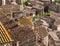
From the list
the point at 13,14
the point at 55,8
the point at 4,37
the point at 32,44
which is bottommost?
the point at 55,8

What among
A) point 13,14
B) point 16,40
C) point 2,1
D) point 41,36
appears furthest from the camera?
point 2,1

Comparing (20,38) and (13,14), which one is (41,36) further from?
(13,14)

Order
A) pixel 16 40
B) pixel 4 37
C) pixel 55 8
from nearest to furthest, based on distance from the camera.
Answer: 1. pixel 4 37
2. pixel 16 40
3. pixel 55 8

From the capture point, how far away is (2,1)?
2309 inches

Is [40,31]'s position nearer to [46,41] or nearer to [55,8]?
[46,41]

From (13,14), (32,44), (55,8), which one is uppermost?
(32,44)

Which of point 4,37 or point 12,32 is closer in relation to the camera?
point 4,37

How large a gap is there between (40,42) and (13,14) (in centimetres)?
1497

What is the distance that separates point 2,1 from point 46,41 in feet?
92.7

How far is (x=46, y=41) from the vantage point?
1251 inches

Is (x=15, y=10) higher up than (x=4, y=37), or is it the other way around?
(x=4, y=37)

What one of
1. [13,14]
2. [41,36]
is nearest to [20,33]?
[41,36]

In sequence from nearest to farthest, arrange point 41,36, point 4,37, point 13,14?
point 4,37
point 41,36
point 13,14

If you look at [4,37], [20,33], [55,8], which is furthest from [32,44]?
[55,8]
